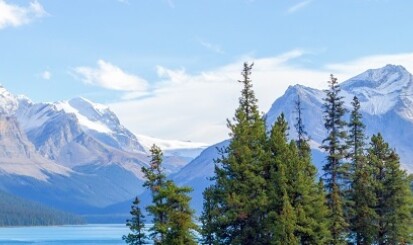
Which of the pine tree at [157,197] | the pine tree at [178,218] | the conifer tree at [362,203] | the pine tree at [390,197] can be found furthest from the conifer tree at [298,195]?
the pine tree at [390,197]

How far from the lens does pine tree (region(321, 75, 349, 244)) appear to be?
64.7 m

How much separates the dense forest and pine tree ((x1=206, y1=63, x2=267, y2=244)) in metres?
0.08

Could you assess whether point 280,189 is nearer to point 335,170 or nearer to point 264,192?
point 264,192

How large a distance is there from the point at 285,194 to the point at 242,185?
4366mm

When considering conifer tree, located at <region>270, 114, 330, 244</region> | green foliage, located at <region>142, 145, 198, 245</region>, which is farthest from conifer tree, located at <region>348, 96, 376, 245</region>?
green foliage, located at <region>142, 145, 198, 245</region>

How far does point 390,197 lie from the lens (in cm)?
7088

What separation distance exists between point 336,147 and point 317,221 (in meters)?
11.7

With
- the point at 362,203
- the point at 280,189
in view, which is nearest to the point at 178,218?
the point at 280,189

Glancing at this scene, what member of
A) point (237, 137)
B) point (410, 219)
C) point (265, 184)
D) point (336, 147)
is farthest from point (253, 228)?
point (410, 219)

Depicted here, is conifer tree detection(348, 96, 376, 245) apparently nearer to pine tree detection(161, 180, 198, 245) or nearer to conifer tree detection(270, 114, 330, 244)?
conifer tree detection(270, 114, 330, 244)

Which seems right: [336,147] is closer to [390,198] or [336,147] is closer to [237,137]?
[390,198]

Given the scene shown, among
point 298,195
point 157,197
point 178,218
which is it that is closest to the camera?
point 298,195

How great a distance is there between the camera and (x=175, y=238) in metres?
61.2

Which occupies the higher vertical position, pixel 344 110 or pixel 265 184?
pixel 344 110
